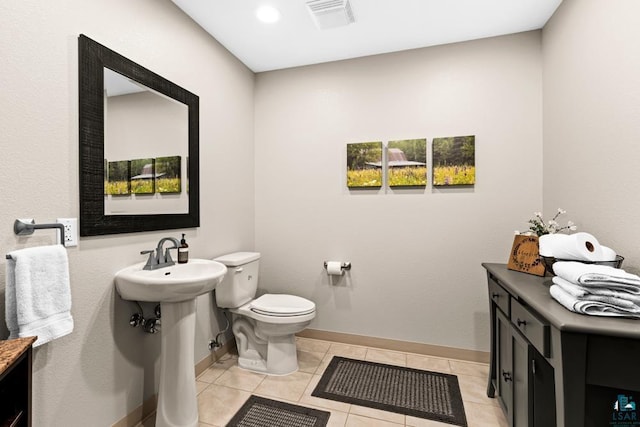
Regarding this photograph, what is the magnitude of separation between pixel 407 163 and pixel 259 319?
168cm

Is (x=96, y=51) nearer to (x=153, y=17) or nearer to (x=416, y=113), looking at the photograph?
(x=153, y=17)

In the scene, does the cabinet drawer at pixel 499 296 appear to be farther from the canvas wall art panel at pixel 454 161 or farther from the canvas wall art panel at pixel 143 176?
the canvas wall art panel at pixel 143 176

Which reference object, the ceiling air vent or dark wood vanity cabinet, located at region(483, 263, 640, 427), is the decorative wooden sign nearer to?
dark wood vanity cabinet, located at region(483, 263, 640, 427)

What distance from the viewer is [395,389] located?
6.75ft

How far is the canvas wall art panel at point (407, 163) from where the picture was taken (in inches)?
97.0

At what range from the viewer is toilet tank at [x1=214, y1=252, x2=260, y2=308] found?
7.47 ft

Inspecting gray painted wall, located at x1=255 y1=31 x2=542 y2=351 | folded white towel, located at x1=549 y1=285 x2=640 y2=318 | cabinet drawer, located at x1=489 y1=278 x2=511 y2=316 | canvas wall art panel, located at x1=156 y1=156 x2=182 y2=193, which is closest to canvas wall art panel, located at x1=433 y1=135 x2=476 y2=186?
gray painted wall, located at x1=255 y1=31 x2=542 y2=351

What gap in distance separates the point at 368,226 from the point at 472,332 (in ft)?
3.81

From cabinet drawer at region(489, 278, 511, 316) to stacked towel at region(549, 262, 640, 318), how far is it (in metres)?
0.48

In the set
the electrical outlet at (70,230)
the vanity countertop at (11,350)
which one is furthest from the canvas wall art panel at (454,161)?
the vanity countertop at (11,350)

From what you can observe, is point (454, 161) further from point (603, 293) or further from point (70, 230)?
point (70, 230)

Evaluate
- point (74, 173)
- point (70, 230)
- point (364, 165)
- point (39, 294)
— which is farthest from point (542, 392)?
point (74, 173)

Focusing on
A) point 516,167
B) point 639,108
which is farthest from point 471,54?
point 639,108

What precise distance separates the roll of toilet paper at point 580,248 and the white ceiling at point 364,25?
1.58 meters
